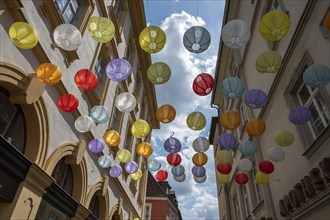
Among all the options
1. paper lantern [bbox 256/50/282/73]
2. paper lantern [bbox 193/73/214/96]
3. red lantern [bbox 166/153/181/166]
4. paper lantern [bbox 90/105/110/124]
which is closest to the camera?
paper lantern [bbox 256/50/282/73]

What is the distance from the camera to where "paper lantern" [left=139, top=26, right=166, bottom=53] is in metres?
5.37

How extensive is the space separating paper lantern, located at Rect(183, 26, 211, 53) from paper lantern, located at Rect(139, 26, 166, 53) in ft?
1.71

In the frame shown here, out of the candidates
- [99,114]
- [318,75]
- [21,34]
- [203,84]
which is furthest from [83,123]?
[318,75]

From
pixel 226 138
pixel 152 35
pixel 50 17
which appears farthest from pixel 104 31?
pixel 226 138

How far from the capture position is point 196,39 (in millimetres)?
5367

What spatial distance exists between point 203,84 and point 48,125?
4.07 metres

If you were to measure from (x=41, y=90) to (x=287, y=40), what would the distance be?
291 inches

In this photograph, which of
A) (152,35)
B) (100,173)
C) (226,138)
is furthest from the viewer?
(100,173)

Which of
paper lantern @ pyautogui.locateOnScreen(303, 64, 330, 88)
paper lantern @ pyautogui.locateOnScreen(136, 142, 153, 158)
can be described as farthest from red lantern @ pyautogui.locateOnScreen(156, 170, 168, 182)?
paper lantern @ pyautogui.locateOnScreen(303, 64, 330, 88)

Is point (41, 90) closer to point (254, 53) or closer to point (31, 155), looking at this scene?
point (31, 155)

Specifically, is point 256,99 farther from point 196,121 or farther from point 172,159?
point 172,159

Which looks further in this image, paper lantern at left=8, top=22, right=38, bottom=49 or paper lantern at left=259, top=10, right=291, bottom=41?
paper lantern at left=259, top=10, right=291, bottom=41

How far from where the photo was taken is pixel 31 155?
18.9 feet

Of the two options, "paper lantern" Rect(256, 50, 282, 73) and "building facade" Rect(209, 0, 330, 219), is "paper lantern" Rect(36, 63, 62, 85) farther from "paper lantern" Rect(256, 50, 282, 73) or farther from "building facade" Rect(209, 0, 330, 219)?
"building facade" Rect(209, 0, 330, 219)
